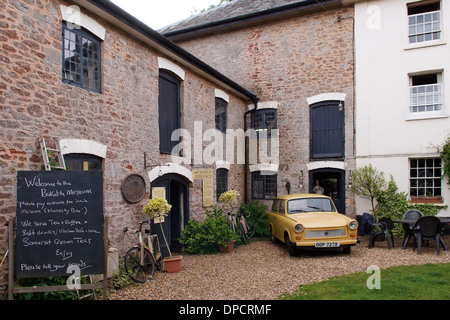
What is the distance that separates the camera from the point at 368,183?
476 inches

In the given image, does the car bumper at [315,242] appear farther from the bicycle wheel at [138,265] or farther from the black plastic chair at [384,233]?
the bicycle wheel at [138,265]

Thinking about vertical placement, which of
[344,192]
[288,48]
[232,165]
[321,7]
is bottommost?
[344,192]

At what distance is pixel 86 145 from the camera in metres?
6.59

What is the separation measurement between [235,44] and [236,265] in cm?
979

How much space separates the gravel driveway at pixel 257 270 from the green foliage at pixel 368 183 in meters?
2.15

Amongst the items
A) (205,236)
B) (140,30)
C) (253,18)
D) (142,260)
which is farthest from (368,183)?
(140,30)

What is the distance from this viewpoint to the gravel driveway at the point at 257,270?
6.06m

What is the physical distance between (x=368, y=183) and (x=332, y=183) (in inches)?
61.7

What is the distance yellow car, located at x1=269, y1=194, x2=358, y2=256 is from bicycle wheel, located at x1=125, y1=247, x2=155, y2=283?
3412mm

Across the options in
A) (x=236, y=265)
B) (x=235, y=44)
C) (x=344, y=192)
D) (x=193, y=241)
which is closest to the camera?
(x=236, y=265)

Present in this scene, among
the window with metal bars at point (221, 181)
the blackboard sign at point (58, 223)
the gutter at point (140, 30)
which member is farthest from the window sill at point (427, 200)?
the blackboard sign at point (58, 223)

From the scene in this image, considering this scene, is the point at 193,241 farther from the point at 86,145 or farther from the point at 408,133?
the point at 408,133
